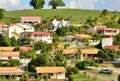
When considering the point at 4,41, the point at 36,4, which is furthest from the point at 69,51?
the point at 36,4

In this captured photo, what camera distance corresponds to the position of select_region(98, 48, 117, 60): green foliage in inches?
2941

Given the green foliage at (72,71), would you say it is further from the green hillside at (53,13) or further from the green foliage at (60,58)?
the green hillside at (53,13)

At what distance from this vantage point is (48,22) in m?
99.5

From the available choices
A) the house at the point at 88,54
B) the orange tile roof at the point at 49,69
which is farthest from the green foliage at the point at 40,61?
the house at the point at 88,54

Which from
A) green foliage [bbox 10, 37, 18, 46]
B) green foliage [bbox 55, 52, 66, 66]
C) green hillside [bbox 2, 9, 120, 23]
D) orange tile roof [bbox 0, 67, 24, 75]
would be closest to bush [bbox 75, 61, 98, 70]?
green foliage [bbox 55, 52, 66, 66]

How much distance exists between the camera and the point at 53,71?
63.9 m

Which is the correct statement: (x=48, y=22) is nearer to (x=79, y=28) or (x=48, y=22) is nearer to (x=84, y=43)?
(x=79, y=28)

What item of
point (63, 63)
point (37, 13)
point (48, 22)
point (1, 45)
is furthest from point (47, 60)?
point (37, 13)

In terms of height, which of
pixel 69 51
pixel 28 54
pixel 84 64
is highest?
pixel 28 54

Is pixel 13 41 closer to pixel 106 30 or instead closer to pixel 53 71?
pixel 106 30

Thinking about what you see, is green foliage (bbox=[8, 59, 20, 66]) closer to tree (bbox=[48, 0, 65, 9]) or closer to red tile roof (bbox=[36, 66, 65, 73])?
red tile roof (bbox=[36, 66, 65, 73])

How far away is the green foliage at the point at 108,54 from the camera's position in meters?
74.7

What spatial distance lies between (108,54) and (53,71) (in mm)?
14030

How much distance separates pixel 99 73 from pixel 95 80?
5329 mm
